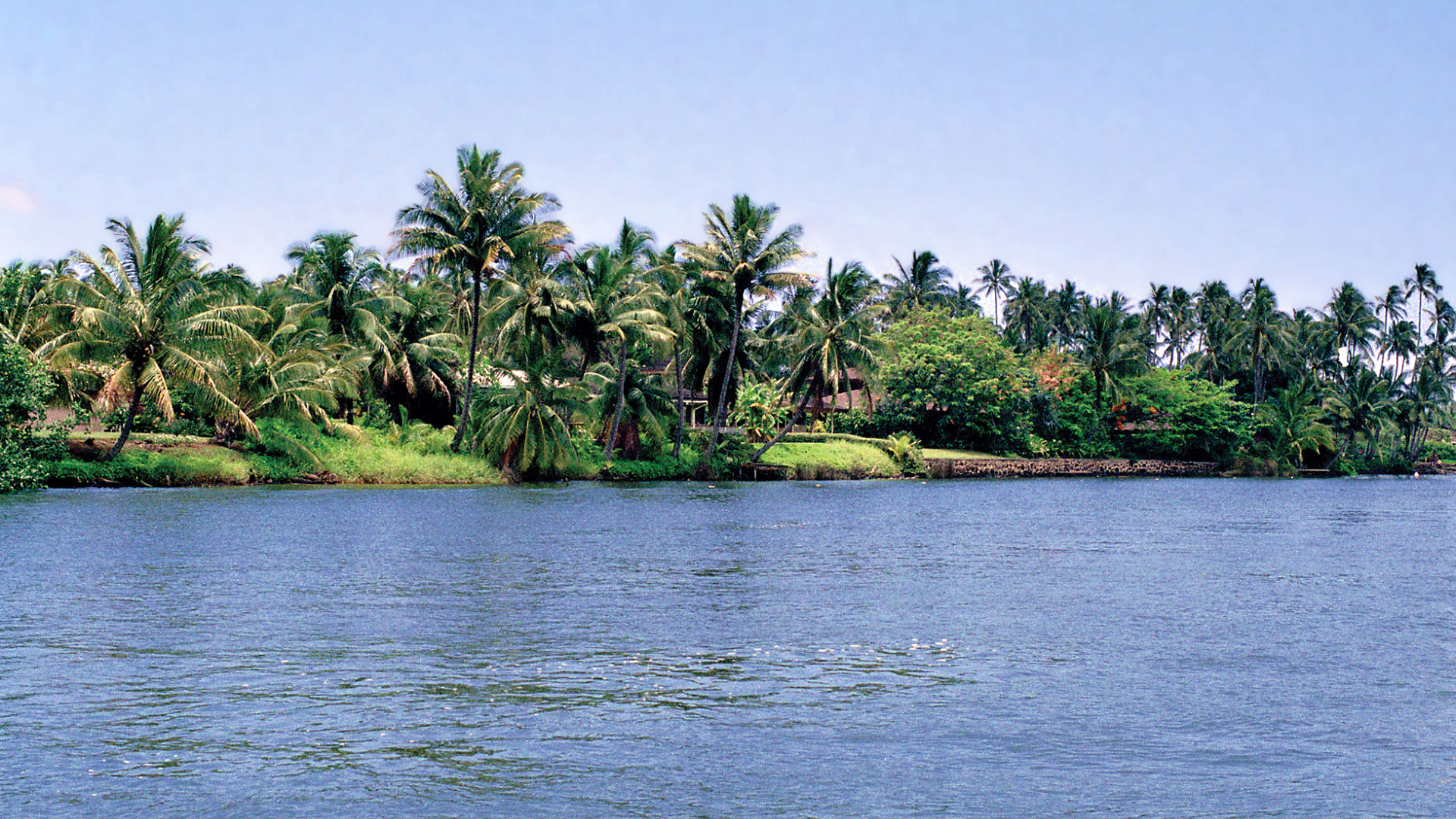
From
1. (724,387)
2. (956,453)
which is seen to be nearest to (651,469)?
(724,387)

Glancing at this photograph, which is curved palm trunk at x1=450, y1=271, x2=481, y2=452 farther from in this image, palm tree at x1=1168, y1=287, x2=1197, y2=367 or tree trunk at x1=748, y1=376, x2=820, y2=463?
palm tree at x1=1168, y1=287, x2=1197, y2=367

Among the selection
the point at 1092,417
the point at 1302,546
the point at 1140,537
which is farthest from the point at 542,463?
the point at 1092,417

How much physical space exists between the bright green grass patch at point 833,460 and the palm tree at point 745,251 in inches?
292

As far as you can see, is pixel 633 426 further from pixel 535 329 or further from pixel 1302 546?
pixel 1302 546

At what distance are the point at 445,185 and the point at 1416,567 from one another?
4235 centimetres

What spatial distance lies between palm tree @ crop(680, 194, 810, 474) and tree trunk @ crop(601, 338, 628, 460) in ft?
20.5

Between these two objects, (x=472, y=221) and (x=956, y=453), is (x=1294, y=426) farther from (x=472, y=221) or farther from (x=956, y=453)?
(x=472, y=221)

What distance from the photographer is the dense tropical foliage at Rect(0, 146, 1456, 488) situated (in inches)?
1838

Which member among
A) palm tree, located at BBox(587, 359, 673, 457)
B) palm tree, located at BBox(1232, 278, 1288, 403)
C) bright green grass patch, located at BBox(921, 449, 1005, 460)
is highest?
palm tree, located at BBox(1232, 278, 1288, 403)

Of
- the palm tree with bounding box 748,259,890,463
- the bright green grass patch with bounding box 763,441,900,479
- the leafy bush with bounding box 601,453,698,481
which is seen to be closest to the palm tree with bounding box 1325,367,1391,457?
the bright green grass patch with bounding box 763,441,900,479

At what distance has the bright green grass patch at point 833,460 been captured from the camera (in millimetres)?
67250

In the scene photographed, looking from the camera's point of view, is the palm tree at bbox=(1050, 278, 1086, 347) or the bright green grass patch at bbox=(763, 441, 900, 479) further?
the palm tree at bbox=(1050, 278, 1086, 347)

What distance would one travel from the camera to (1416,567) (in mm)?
24750

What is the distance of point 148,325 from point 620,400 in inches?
826
